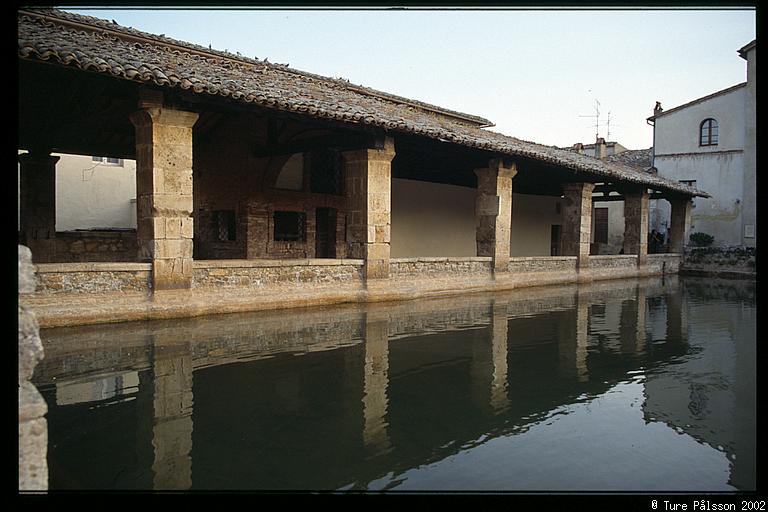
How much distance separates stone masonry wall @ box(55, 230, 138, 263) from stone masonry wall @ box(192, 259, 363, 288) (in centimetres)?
604

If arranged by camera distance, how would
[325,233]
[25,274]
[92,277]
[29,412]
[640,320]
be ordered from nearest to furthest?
1. [29,412]
2. [25,274]
3. [92,277]
4. [640,320]
5. [325,233]

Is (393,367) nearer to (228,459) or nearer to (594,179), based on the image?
(228,459)

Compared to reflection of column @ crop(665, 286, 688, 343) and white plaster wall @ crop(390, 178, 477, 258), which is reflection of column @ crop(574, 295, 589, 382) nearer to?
reflection of column @ crop(665, 286, 688, 343)

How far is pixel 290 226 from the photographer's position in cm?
1591

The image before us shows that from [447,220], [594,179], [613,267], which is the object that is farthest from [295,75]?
[613,267]

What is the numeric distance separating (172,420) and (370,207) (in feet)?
25.6

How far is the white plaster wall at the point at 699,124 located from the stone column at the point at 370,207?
870 inches

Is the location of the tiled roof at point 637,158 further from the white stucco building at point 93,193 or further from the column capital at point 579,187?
the white stucco building at point 93,193

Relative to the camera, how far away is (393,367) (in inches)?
238

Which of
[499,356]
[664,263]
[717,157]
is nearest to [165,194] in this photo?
[499,356]

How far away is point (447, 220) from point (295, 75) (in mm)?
7102

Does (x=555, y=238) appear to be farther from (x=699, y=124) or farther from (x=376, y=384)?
(x=376, y=384)

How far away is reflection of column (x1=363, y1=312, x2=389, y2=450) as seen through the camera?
4.03m

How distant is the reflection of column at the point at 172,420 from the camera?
10.8 feet
